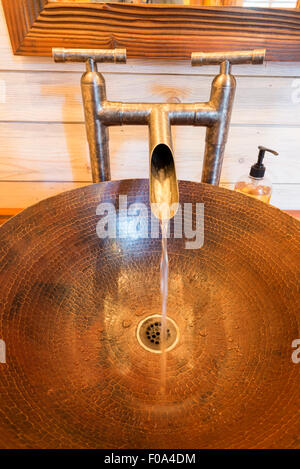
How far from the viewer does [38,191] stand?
30.7 inches

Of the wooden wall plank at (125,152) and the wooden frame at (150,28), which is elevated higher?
the wooden frame at (150,28)

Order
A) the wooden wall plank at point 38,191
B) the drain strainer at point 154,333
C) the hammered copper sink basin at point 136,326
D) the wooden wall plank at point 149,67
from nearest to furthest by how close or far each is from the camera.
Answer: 1. the hammered copper sink basin at point 136,326
2. the drain strainer at point 154,333
3. the wooden wall plank at point 149,67
4. the wooden wall plank at point 38,191

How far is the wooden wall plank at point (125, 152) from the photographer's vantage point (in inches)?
27.8

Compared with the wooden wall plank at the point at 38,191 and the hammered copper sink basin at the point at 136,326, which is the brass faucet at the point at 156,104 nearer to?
the hammered copper sink basin at the point at 136,326

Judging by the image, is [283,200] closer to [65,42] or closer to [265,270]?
[265,270]

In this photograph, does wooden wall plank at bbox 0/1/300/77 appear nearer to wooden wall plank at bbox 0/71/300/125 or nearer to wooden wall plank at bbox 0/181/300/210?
wooden wall plank at bbox 0/71/300/125

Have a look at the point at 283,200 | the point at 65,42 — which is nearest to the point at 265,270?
the point at 283,200

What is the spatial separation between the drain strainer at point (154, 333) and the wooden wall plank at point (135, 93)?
443mm

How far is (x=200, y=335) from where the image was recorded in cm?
49

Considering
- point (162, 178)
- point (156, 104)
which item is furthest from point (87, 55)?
point (162, 178)

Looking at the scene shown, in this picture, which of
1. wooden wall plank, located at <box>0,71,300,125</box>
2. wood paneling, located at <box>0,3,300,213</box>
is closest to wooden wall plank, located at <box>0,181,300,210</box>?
wood paneling, located at <box>0,3,300,213</box>

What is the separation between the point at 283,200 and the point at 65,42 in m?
0.60

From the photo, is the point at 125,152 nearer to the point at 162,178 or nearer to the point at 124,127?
the point at 124,127

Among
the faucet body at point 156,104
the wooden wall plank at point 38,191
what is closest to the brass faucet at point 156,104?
the faucet body at point 156,104
